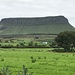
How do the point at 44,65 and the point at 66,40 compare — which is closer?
the point at 44,65

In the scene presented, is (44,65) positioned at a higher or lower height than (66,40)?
lower

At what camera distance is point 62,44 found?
308 ft

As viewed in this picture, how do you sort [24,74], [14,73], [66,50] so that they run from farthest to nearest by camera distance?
[66,50] < [14,73] < [24,74]

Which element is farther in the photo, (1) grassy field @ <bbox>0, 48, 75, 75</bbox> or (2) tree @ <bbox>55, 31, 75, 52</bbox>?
(2) tree @ <bbox>55, 31, 75, 52</bbox>

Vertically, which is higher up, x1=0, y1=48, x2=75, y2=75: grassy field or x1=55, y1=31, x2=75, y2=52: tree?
x1=55, y1=31, x2=75, y2=52: tree

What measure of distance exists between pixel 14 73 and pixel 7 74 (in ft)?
38.7

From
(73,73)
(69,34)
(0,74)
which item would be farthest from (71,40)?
(0,74)

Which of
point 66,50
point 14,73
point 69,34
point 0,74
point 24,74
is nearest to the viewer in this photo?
point 24,74

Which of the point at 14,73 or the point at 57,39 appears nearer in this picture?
the point at 14,73

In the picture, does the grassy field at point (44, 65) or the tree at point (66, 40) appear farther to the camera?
the tree at point (66, 40)

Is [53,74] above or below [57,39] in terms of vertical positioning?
below

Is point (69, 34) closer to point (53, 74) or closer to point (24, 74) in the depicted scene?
point (53, 74)

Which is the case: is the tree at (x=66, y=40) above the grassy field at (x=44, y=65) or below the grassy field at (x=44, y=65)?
above

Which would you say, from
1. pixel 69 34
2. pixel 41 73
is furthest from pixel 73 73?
pixel 69 34
